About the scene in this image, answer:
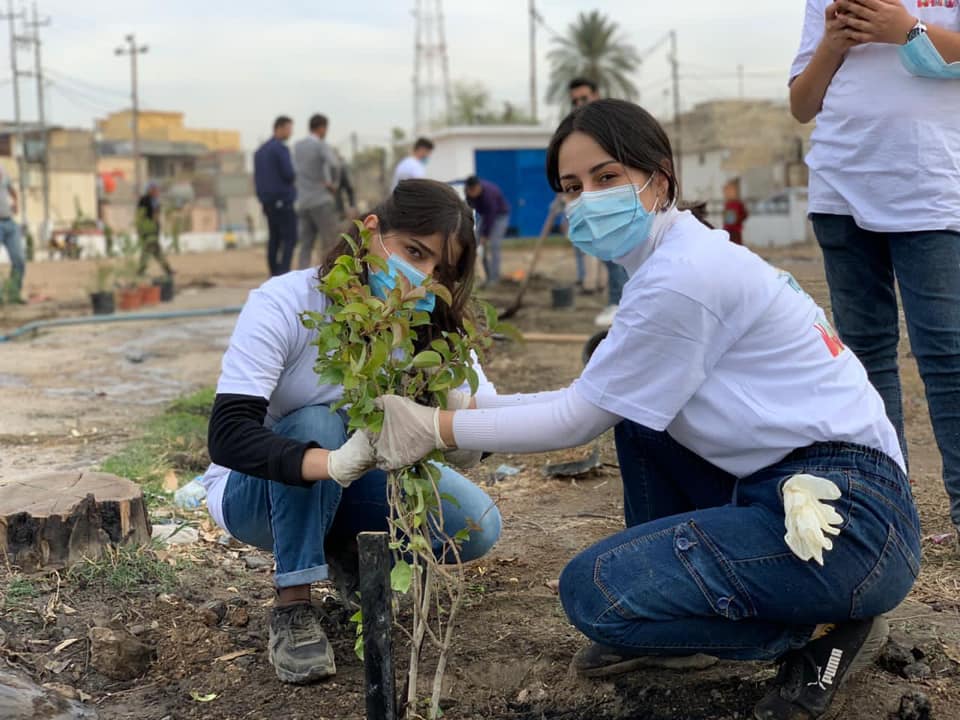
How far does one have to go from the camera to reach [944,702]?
88.0 inches

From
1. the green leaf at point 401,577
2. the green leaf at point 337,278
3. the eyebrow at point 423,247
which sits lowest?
the green leaf at point 401,577

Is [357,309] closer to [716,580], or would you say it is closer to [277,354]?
[277,354]

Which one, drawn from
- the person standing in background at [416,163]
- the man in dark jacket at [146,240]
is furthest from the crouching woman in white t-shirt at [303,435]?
the man in dark jacket at [146,240]

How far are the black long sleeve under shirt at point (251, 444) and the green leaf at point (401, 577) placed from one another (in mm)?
400

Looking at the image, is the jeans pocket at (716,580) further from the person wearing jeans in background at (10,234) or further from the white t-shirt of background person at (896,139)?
the person wearing jeans in background at (10,234)

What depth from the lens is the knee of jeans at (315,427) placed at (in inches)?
98.9

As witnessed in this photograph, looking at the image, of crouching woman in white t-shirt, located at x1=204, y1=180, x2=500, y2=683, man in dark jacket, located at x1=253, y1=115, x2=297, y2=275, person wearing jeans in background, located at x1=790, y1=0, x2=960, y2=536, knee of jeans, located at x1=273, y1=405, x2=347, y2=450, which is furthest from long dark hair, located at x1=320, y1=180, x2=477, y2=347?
man in dark jacket, located at x1=253, y1=115, x2=297, y2=275

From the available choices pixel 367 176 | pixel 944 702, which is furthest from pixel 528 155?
pixel 944 702

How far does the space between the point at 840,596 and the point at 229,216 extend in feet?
189

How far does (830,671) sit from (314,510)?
117 centimetres

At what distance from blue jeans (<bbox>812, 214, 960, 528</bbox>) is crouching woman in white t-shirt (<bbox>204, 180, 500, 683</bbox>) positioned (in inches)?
44.9

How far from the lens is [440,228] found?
2.38 m

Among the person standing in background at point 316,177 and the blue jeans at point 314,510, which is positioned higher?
the person standing in background at point 316,177

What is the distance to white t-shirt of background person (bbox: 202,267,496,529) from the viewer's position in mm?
2439
